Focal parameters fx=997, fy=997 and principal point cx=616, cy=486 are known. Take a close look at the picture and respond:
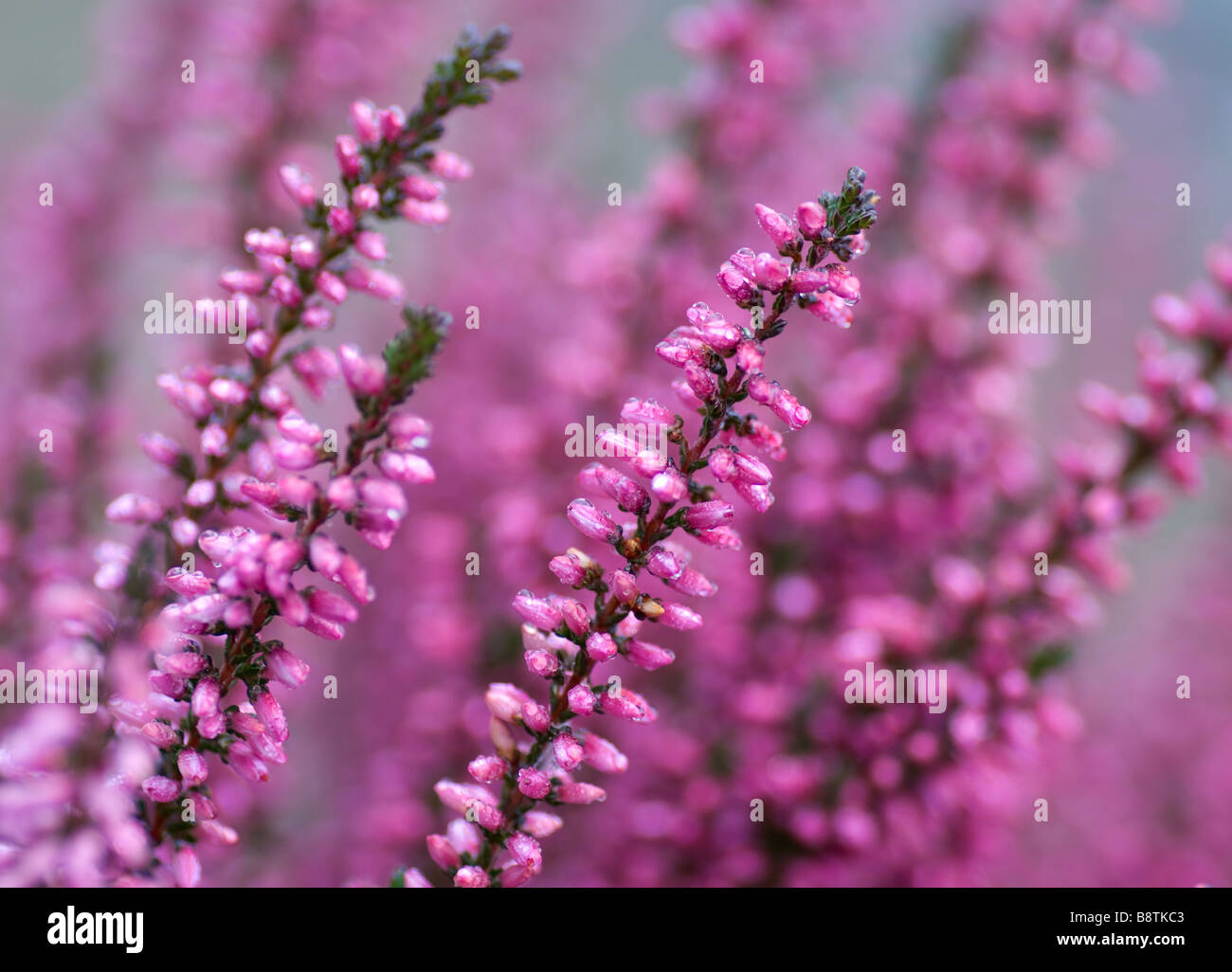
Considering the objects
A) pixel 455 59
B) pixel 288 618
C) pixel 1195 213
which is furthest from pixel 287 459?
pixel 1195 213

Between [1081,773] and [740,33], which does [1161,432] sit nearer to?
[740,33]

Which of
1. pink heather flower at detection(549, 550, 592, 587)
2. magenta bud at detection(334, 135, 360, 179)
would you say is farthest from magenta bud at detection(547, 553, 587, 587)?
magenta bud at detection(334, 135, 360, 179)

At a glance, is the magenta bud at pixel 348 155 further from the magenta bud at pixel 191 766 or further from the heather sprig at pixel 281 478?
the magenta bud at pixel 191 766

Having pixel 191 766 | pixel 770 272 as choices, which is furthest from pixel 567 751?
pixel 770 272

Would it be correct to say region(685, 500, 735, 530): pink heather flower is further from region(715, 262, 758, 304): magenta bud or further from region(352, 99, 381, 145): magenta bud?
region(352, 99, 381, 145): magenta bud

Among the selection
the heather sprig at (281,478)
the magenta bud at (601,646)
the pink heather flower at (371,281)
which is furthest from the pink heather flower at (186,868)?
the pink heather flower at (371,281)

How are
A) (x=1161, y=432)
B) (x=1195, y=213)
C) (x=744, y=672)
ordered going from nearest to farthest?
(x=1161, y=432) < (x=744, y=672) < (x=1195, y=213)
